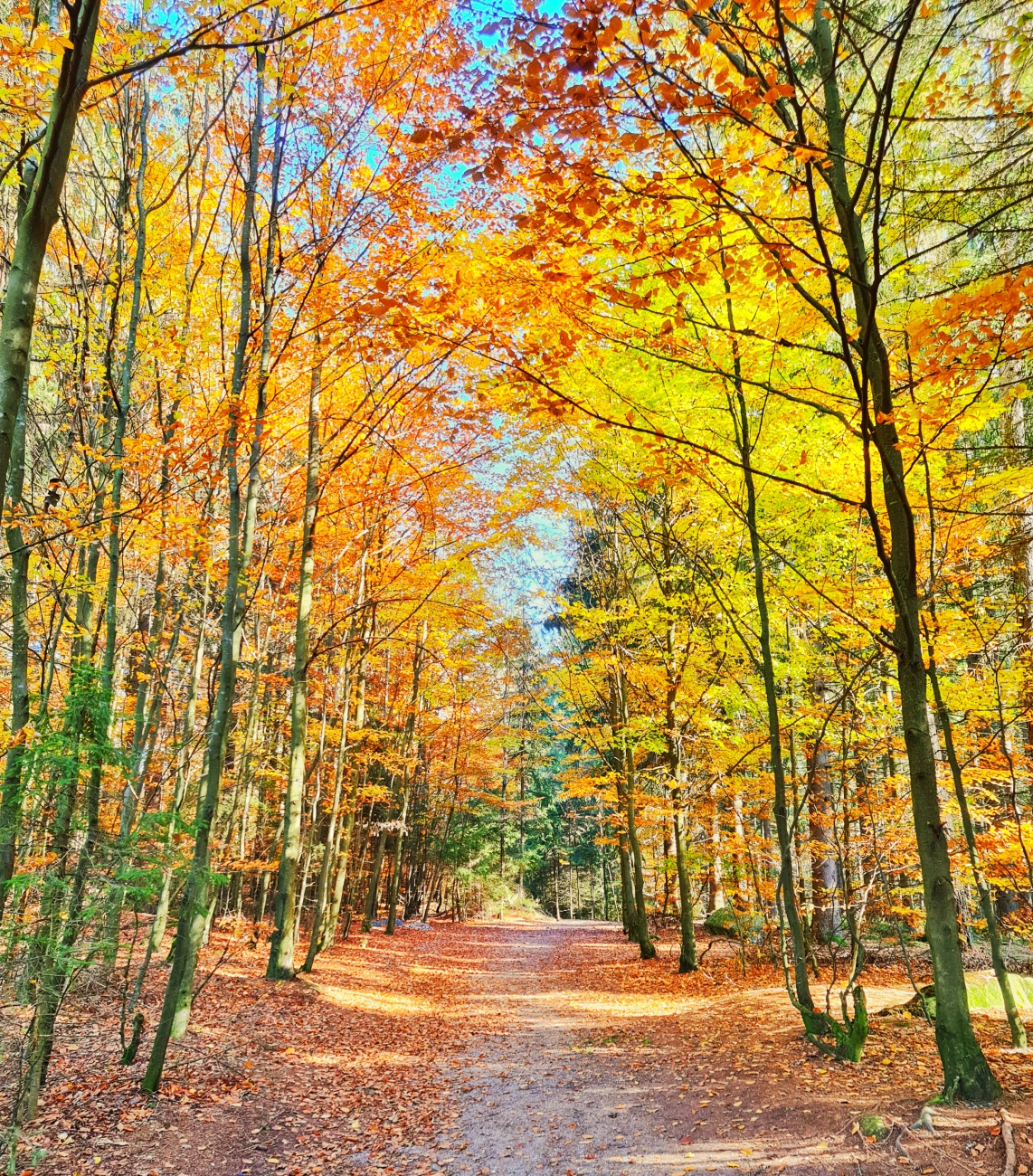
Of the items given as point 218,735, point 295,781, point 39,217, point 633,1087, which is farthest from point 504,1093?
point 39,217

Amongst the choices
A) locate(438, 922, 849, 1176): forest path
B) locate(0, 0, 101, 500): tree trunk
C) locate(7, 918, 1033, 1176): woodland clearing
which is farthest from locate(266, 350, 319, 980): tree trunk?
locate(0, 0, 101, 500): tree trunk

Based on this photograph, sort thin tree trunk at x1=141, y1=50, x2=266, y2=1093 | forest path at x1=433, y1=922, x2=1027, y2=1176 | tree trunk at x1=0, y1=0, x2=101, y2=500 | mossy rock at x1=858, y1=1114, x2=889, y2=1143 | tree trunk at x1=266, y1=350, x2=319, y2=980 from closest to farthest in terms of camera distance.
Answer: tree trunk at x1=0, y1=0, x2=101, y2=500, mossy rock at x1=858, y1=1114, x2=889, y2=1143, forest path at x1=433, y1=922, x2=1027, y2=1176, thin tree trunk at x1=141, y1=50, x2=266, y2=1093, tree trunk at x1=266, y1=350, x2=319, y2=980

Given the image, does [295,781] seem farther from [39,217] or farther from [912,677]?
[39,217]

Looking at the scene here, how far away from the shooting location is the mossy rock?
4137mm

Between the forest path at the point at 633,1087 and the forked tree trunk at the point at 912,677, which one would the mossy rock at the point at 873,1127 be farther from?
the forked tree trunk at the point at 912,677

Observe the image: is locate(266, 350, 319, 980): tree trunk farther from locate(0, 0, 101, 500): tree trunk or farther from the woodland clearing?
locate(0, 0, 101, 500): tree trunk

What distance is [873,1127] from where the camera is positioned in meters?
4.20

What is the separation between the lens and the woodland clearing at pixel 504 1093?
438 cm

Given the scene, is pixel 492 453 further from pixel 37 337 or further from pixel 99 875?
pixel 99 875

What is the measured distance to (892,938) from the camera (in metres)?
12.9

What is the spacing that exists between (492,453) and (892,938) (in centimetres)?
1172

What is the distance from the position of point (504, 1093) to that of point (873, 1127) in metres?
3.47

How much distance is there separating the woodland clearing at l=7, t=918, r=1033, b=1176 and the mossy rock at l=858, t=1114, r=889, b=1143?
63 millimetres

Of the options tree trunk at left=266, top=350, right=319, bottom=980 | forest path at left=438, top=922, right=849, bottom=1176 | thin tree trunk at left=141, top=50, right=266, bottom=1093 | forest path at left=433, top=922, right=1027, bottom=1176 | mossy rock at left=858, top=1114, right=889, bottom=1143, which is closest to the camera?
mossy rock at left=858, top=1114, right=889, bottom=1143
